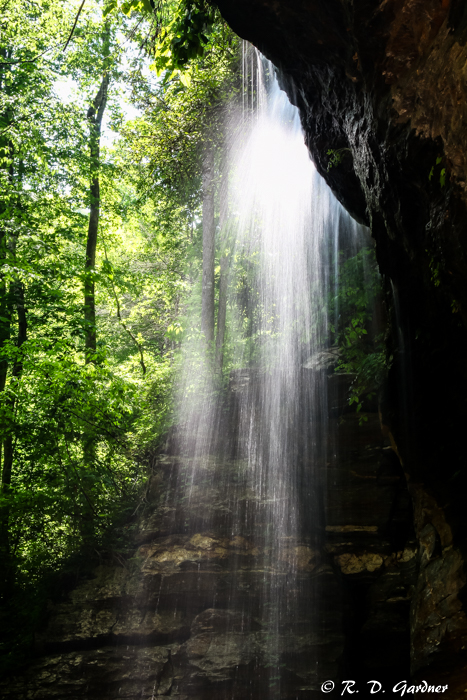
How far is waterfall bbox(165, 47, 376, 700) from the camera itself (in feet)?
→ 24.4

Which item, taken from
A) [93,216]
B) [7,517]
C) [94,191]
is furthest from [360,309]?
[94,191]

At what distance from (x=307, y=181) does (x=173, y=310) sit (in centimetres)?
897

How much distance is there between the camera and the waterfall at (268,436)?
7.44 meters

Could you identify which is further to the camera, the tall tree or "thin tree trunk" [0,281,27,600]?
the tall tree

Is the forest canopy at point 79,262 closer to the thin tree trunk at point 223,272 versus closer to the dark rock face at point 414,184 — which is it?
the thin tree trunk at point 223,272

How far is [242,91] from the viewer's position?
32.6ft

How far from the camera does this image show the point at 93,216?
1141cm

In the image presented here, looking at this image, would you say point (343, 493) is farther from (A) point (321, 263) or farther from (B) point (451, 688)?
(A) point (321, 263)

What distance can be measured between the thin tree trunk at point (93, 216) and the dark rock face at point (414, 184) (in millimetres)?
5826

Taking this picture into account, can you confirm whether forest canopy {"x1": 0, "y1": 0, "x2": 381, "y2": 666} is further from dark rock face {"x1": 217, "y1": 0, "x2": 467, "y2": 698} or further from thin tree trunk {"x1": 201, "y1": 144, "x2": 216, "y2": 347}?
dark rock face {"x1": 217, "y1": 0, "x2": 467, "y2": 698}

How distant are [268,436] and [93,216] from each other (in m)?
7.28

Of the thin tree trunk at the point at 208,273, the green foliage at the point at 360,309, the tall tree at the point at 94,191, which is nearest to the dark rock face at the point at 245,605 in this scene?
the green foliage at the point at 360,309

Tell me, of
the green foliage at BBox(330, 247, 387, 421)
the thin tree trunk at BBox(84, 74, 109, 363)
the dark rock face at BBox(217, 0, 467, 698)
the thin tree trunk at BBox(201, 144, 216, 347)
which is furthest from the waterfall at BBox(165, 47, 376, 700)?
the dark rock face at BBox(217, 0, 467, 698)

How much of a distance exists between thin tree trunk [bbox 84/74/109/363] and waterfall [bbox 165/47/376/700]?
2601 millimetres
